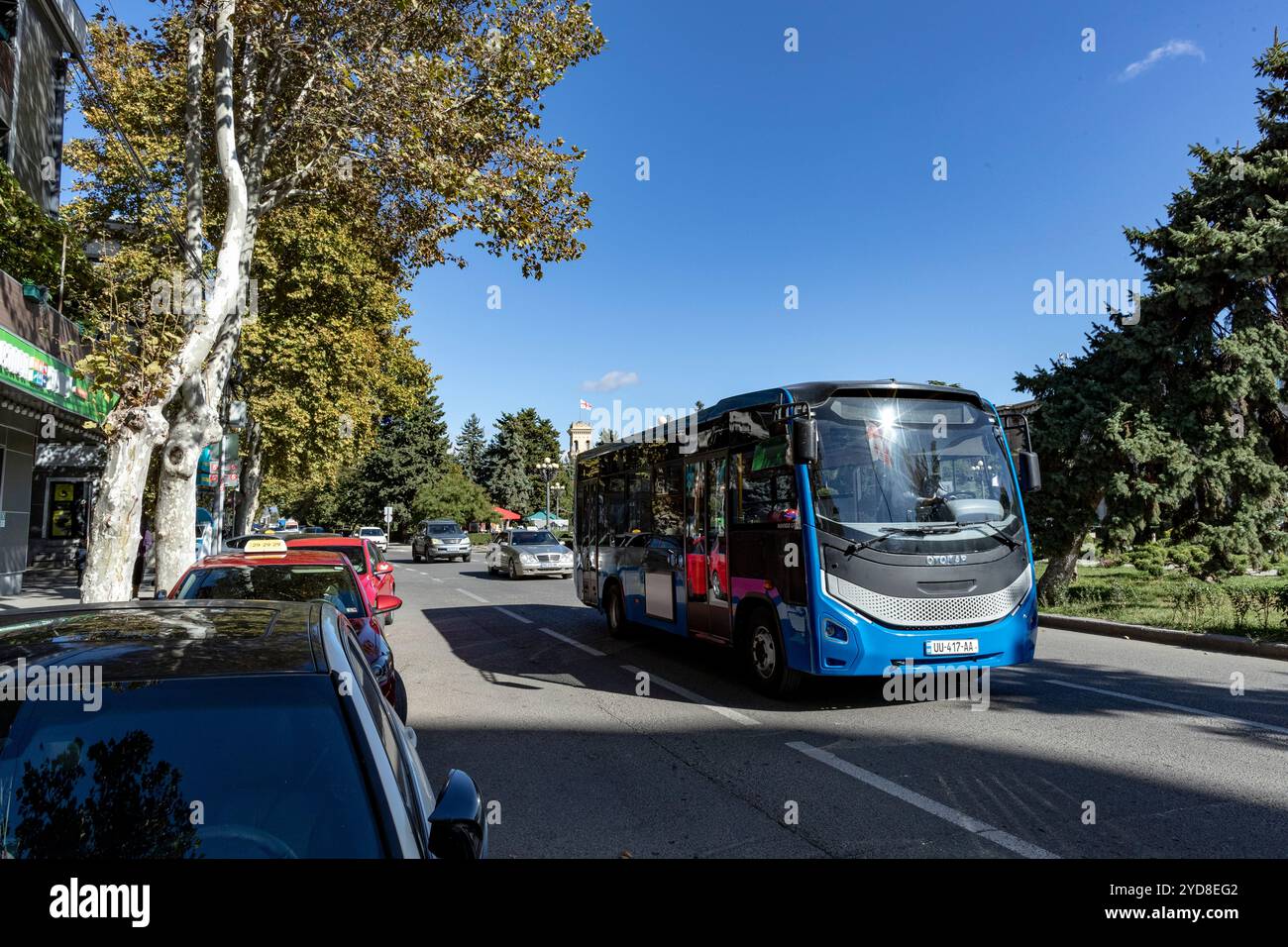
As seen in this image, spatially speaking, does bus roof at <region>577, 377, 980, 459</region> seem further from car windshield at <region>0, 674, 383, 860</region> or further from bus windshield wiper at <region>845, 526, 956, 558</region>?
car windshield at <region>0, 674, 383, 860</region>

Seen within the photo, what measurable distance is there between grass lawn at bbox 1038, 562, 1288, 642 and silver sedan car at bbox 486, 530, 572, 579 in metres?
14.9

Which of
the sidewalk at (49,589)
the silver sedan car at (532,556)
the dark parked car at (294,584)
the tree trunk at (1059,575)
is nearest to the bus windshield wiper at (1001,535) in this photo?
the dark parked car at (294,584)

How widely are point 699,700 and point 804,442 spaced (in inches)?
110

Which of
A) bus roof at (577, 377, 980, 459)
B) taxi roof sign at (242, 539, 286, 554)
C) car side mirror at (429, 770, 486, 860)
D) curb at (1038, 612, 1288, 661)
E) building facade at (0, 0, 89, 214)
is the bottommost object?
curb at (1038, 612, 1288, 661)

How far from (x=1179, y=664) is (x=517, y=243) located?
11.3 meters

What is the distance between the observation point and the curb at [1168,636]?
10523 mm

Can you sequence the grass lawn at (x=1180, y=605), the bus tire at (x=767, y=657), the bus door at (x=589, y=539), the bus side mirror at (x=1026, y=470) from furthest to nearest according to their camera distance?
1. the bus door at (x=589, y=539)
2. the grass lawn at (x=1180, y=605)
3. the bus side mirror at (x=1026, y=470)
4. the bus tire at (x=767, y=657)

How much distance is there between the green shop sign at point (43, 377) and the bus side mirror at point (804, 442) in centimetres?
898

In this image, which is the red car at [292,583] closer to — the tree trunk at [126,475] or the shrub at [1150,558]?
the tree trunk at [126,475]

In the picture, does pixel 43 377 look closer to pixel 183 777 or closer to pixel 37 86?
pixel 37 86

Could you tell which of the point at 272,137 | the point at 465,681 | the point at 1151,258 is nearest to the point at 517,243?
the point at 272,137

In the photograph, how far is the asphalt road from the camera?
4.55 m

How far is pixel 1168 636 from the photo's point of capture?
1191cm

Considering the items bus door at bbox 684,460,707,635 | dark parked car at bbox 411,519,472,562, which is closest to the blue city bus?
bus door at bbox 684,460,707,635
